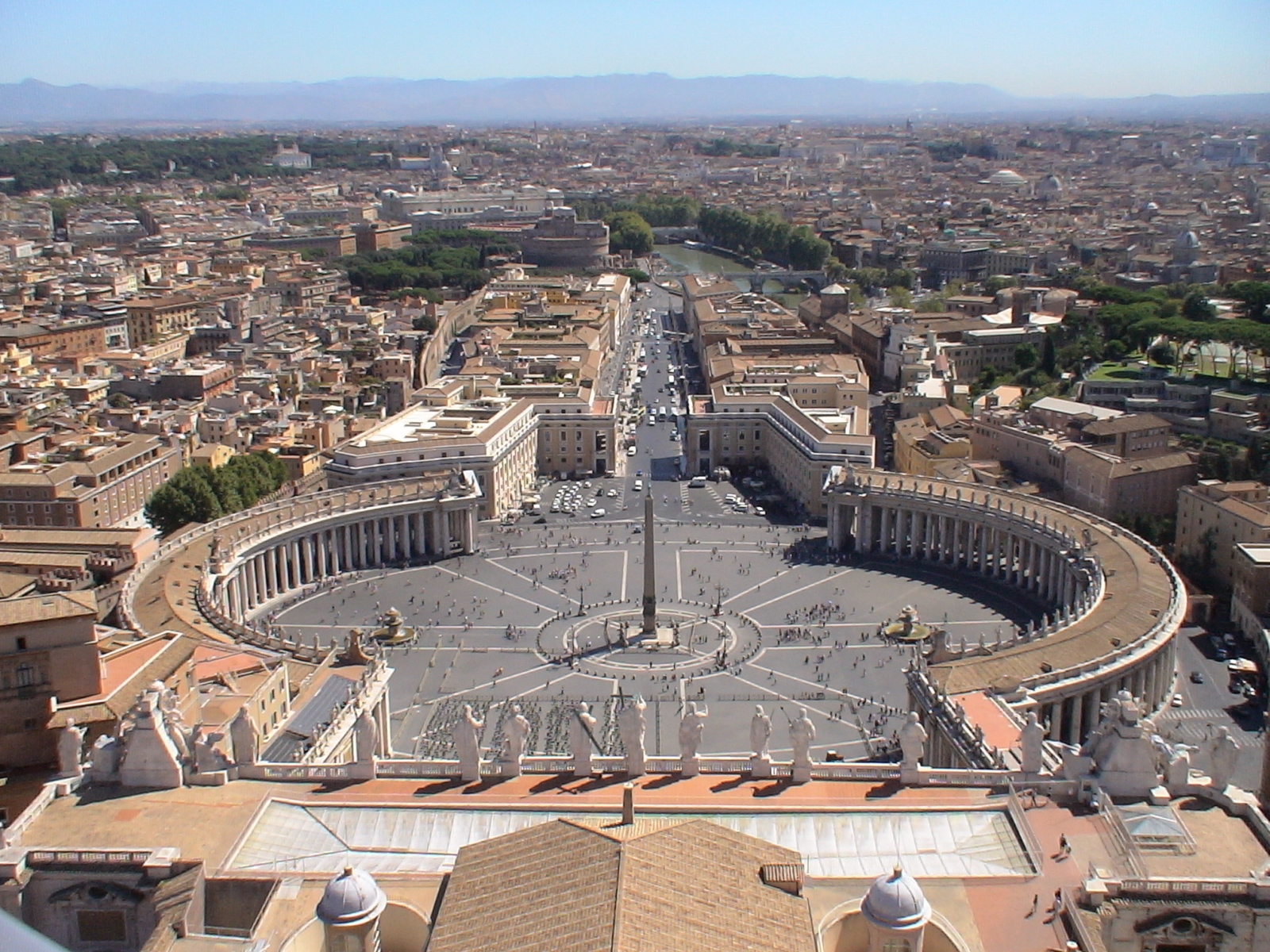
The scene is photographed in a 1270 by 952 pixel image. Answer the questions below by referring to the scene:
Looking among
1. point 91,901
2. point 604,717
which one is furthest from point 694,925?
point 604,717

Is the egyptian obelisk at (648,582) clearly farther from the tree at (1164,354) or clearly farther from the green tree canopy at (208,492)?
the tree at (1164,354)

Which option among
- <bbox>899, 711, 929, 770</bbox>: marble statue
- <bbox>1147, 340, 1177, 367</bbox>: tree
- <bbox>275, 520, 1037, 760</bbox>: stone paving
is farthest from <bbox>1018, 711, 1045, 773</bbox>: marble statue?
<bbox>1147, 340, 1177, 367</bbox>: tree

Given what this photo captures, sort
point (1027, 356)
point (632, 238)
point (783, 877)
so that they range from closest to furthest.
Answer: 1. point (783, 877)
2. point (1027, 356)
3. point (632, 238)

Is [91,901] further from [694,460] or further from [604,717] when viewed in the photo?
[694,460]

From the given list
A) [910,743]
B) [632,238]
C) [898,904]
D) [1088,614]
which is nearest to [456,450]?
[1088,614]

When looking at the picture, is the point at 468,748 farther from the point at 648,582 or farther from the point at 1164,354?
the point at 1164,354

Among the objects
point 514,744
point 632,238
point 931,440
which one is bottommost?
point 931,440
